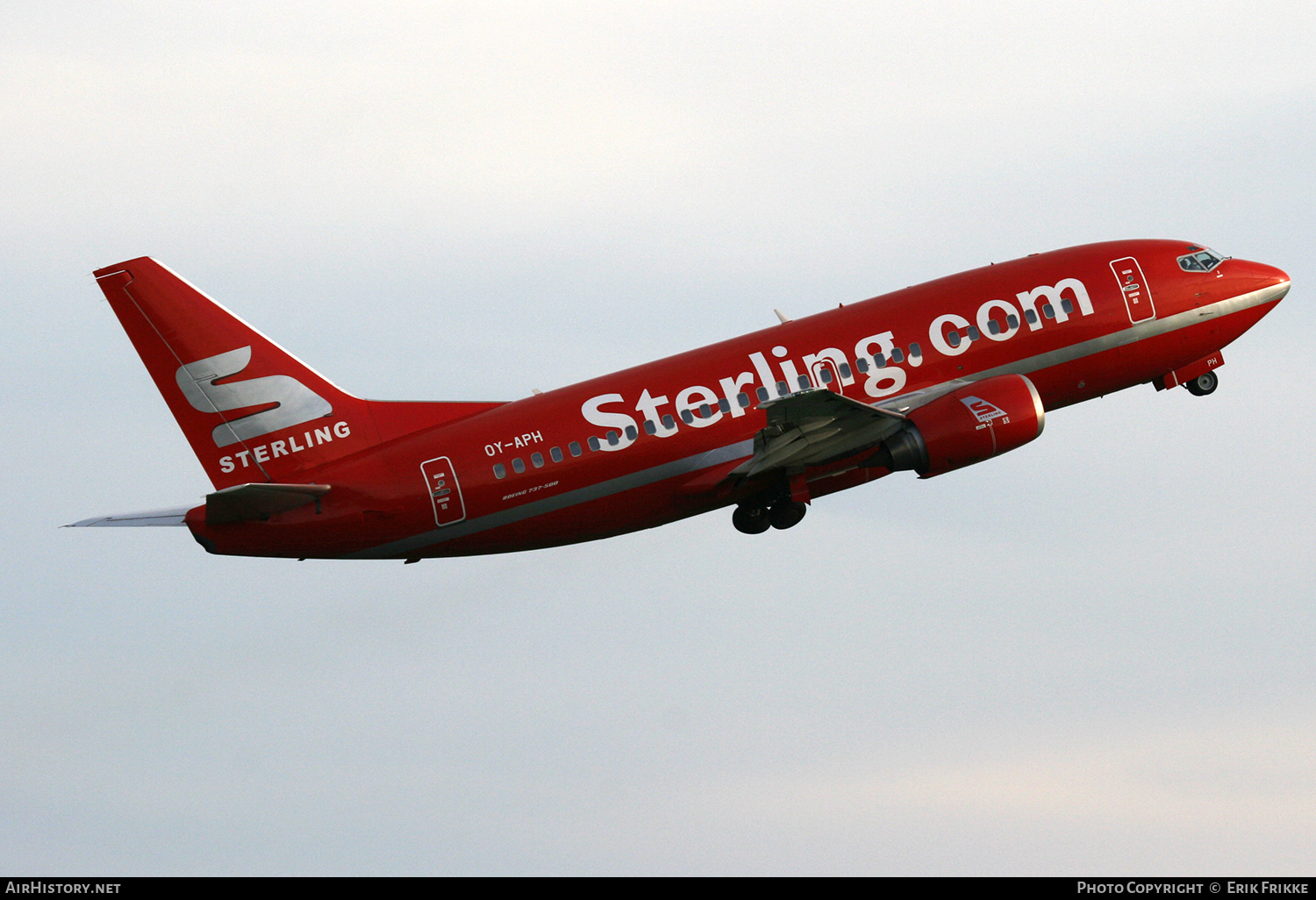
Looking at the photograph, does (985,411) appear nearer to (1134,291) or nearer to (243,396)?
(1134,291)

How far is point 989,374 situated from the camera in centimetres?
4556

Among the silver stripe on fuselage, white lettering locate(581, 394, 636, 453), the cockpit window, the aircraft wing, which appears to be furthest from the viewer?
the cockpit window

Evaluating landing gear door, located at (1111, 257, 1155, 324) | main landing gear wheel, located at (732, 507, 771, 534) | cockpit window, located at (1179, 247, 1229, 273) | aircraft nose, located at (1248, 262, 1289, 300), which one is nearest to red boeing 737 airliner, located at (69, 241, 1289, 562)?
main landing gear wheel, located at (732, 507, 771, 534)

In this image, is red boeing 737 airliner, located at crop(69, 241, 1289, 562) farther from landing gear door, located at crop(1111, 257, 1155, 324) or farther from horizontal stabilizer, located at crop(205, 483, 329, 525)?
landing gear door, located at crop(1111, 257, 1155, 324)

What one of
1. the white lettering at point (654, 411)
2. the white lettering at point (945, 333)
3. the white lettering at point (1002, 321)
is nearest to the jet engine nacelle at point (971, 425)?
the white lettering at point (945, 333)

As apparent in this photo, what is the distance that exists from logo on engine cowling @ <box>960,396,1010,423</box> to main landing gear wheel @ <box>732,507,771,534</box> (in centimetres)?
739

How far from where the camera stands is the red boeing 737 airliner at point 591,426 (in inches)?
1682

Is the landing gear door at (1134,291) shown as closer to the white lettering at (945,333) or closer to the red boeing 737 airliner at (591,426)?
→ the red boeing 737 airliner at (591,426)

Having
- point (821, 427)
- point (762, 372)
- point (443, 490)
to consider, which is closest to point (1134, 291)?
point (821, 427)

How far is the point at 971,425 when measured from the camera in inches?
1679

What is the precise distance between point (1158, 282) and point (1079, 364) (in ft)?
13.2

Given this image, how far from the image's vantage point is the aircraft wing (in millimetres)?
41219

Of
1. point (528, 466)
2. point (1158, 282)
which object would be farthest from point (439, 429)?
point (1158, 282)
